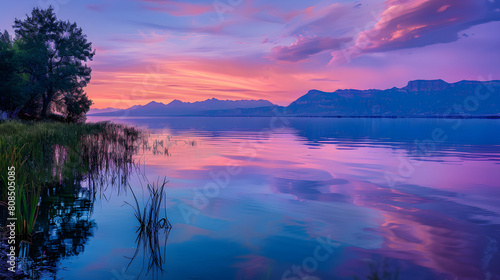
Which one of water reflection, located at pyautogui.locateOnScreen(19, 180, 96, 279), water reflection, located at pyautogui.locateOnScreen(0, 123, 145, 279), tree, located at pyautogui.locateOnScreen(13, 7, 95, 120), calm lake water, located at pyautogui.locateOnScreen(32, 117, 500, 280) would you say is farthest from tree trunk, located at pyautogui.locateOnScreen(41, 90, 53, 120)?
water reflection, located at pyautogui.locateOnScreen(19, 180, 96, 279)

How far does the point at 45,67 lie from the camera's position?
49.8 m

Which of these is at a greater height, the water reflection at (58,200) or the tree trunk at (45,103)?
the tree trunk at (45,103)

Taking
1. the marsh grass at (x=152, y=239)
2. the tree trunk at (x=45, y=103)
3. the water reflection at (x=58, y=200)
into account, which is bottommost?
the marsh grass at (x=152, y=239)

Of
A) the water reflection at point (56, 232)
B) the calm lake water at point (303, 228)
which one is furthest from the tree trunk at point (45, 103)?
the water reflection at point (56, 232)

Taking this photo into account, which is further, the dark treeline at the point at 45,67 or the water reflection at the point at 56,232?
the dark treeline at the point at 45,67

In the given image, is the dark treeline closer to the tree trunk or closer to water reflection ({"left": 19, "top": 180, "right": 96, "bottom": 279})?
the tree trunk

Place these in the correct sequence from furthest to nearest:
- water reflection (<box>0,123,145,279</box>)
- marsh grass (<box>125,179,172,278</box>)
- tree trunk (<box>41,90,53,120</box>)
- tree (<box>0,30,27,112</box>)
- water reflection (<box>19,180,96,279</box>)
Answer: tree trunk (<box>41,90,53,120</box>), tree (<box>0,30,27,112</box>), marsh grass (<box>125,179,172,278</box>), water reflection (<box>0,123,145,279</box>), water reflection (<box>19,180,96,279</box>)

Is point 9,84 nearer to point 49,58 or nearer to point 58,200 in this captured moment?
point 49,58

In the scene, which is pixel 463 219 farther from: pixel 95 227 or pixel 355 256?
pixel 95 227

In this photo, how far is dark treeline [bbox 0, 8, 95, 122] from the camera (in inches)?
1833

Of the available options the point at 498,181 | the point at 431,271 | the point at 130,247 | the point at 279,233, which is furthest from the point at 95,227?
the point at 498,181

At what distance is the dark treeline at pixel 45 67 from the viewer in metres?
46.6

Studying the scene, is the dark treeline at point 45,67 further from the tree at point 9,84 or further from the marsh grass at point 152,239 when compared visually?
the marsh grass at point 152,239

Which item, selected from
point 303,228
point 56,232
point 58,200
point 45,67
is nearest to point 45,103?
point 45,67
